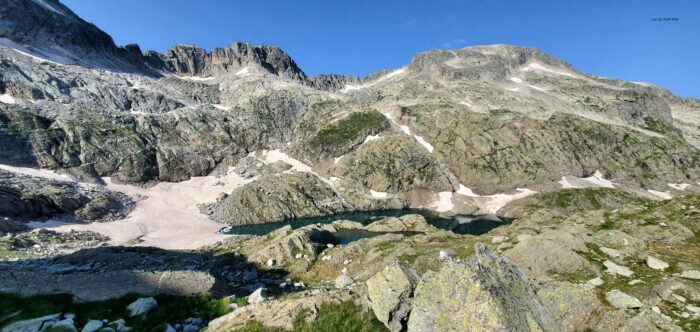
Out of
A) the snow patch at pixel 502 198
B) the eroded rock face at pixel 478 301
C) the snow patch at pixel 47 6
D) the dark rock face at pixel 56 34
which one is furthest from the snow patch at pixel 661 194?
the snow patch at pixel 47 6

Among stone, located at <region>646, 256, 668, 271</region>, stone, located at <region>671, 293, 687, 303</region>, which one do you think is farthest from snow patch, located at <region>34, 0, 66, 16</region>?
stone, located at <region>671, 293, 687, 303</region>

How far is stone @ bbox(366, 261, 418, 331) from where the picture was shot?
9.82m

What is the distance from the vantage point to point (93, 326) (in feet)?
36.7

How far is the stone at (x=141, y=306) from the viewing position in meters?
12.6

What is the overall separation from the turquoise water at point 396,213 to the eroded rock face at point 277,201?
4053mm

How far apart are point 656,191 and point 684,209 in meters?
139

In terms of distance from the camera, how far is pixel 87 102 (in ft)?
457

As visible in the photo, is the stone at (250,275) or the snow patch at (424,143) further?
the snow patch at (424,143)

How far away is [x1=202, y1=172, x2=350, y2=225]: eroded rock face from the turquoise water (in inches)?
160

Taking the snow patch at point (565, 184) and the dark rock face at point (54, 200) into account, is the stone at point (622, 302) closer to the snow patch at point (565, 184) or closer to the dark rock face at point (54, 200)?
the dark rock face at point (54, 200)

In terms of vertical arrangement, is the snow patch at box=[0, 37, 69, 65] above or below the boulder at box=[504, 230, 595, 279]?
above

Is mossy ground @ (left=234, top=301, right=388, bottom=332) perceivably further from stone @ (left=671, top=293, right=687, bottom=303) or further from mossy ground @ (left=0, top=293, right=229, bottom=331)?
stone @ (left=671, top=293, right=687, bottom=303)

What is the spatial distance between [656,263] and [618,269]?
2.85 metres

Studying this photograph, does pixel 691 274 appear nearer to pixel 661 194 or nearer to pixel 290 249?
pixel 290 249
